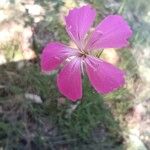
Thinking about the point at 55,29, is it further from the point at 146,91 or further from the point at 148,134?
the point at 148,134

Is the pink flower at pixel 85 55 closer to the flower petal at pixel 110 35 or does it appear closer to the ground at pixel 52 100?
the flower petal at pixel 110 35

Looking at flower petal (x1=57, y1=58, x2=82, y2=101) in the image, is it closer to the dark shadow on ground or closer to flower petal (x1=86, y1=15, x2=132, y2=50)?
flower petal (x1=86, y1=15, x2=132, y2=50)

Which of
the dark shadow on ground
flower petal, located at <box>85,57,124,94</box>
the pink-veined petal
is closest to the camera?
flower petal, located at <box>85,57,124,94</box>

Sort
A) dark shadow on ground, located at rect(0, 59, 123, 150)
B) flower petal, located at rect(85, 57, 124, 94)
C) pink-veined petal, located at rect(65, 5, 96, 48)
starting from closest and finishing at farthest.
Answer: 1. flower petal, located at rect(85, 57, 124, 94)
2. pink-veined petal, located at rect(65, 5, 96, 48)
3. dark shadow on ground, located at rect(0, 59, 123, 150)

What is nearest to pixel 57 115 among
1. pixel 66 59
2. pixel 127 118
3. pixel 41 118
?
pixel 41 118

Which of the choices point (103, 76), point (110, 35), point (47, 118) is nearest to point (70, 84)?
point (103, 76)

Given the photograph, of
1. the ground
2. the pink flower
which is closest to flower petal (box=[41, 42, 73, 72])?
the pink flower

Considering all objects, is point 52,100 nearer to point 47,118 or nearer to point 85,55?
point 47,118

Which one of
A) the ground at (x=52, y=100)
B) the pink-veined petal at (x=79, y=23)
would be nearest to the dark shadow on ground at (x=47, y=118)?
the ground at (x=52, y=100)
